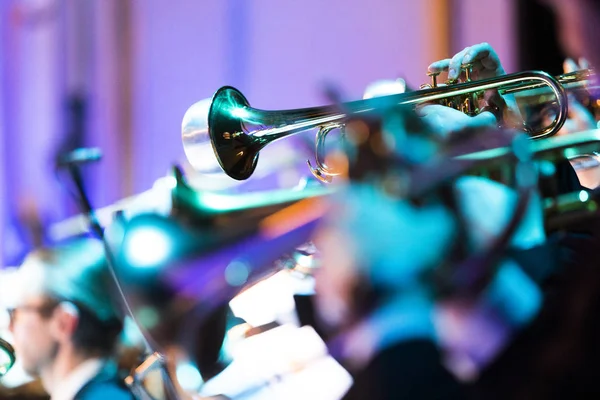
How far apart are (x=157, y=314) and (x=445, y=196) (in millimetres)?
597

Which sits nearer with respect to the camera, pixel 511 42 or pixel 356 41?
pixel 511 42

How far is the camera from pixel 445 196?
674mm

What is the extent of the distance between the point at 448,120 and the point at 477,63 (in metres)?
0.24

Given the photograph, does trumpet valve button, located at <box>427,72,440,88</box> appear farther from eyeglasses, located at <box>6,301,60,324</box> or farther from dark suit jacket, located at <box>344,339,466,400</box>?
eyeglasses, located at <box>6,301,60,324</box>

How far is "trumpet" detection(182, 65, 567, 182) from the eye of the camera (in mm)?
895

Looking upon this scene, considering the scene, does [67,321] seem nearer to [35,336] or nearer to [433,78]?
[35,336]

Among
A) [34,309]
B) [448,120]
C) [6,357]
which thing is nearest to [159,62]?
[34,309]

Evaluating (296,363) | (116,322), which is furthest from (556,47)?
(116,322)

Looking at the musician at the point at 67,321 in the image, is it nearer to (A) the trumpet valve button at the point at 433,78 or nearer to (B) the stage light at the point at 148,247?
(B) the stage light at the point at 148,247

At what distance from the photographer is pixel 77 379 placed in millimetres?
1230

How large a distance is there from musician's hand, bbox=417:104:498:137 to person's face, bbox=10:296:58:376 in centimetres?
95

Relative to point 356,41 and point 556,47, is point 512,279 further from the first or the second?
point 356,41

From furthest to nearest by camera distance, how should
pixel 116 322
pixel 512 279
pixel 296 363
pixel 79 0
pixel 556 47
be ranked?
1. pixel 79 0
2. pixel 556 47
3. pixel 116 322
4. pixel 296 363
5. pixel 512 279

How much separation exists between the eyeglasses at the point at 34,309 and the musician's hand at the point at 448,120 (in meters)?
0.93
